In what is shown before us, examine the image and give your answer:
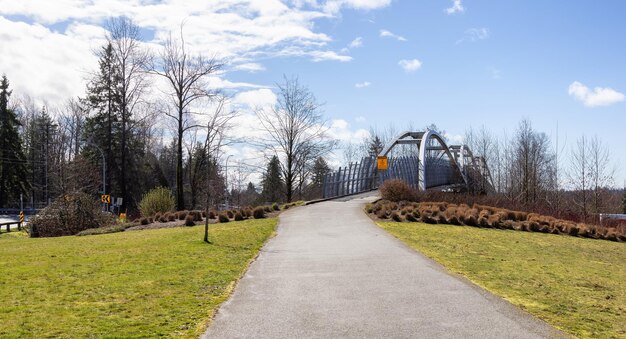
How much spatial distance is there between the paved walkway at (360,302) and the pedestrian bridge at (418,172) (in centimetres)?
2502

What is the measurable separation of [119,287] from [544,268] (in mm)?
8962

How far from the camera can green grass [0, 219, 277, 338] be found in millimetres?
6719

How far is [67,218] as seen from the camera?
2783cm

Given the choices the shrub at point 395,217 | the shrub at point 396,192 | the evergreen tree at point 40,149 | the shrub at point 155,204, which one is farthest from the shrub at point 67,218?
the evergreen tree at point 40,149

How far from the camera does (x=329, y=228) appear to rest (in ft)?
65.5

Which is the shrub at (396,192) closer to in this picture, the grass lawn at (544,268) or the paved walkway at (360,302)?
A: the grass lawn at (544,268)

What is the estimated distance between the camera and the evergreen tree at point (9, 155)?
2399 inches

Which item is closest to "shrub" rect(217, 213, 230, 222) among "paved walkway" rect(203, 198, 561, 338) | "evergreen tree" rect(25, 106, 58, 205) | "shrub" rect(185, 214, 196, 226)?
"shrub" rect(185, 214, 196, 226)

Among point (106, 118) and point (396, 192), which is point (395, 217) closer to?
point (396, 192)

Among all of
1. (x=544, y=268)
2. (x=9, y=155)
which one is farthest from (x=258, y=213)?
(x=9, y=155)

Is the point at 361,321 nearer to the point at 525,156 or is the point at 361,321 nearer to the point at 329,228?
the point at 329,228

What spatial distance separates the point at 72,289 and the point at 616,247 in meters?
18.5

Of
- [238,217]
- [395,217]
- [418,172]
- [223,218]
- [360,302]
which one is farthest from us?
[418,172]

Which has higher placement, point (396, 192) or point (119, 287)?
point (396, 192)
